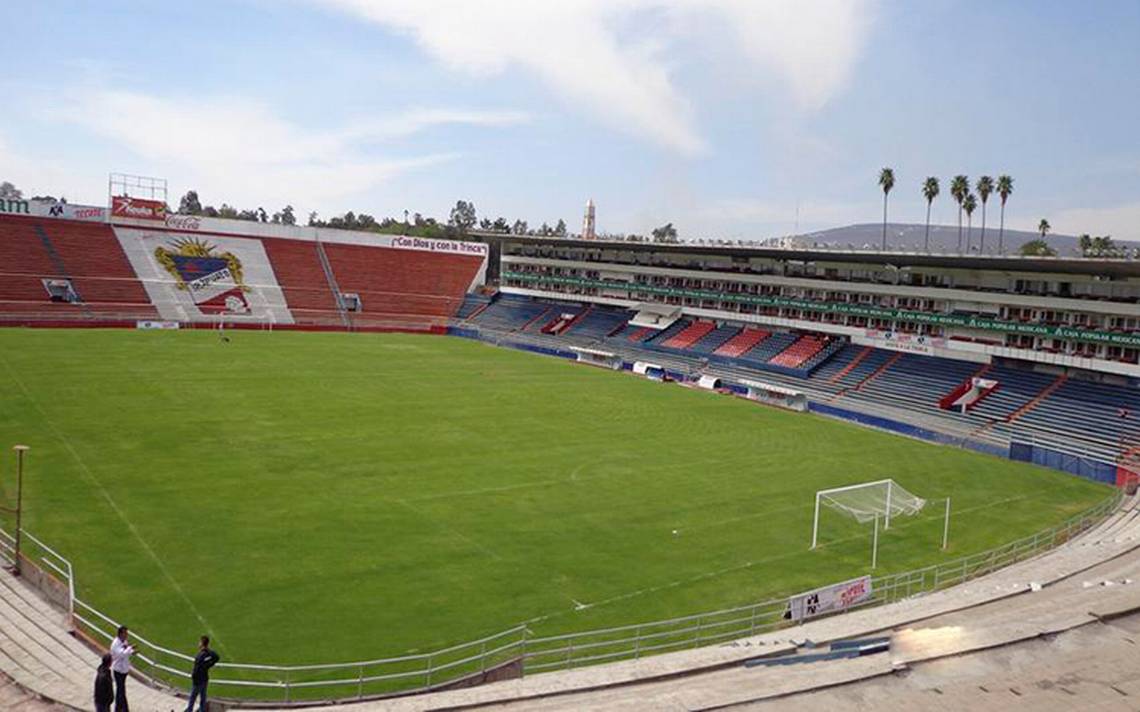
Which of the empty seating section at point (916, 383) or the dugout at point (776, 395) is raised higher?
the empty seating section at point (916, 383)

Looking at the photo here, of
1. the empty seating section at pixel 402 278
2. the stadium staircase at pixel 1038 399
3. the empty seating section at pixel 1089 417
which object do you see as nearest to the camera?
the empty seating section at pixel 1089 417

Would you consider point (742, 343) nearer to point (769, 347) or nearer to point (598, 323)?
point (769, 347)

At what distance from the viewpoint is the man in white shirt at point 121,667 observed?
13.4 meters

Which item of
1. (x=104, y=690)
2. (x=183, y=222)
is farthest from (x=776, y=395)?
(x=183, y=222)

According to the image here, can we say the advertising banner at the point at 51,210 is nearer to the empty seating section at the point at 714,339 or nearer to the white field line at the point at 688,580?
the empty seating section at the point at 714,339

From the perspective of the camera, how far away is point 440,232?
6860 inches

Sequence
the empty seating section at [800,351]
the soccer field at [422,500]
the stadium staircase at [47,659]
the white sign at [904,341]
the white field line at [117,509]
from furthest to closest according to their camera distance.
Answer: the empty seating section at [800,351] < the white sign at [904,341] < the soccer field at [422,500] < the white field line at [117,509] < the stadium staircase at [47,659]

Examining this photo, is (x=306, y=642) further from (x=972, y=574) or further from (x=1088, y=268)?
(x=1088, y=268)

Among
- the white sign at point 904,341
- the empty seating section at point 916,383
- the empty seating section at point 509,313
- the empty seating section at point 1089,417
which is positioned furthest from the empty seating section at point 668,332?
the empty seating section at point 1089,417

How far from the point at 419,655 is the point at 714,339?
59917 mm

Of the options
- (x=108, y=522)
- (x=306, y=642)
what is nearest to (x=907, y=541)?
(x=306, y=642)

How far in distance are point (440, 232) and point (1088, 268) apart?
138341mm

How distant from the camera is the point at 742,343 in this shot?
72625 millimetres

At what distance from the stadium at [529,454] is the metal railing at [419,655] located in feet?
0.35
